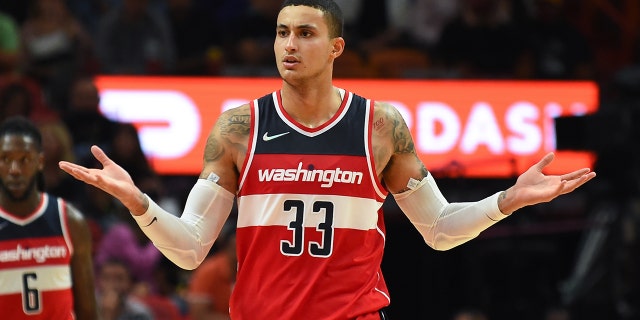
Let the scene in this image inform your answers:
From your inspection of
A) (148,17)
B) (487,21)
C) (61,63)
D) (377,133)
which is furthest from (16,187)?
(487,21)

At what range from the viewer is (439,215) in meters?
5.61

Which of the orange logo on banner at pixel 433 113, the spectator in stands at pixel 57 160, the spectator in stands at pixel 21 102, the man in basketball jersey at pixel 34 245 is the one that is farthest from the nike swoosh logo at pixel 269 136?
the orange logo on banner at pixel 433 113

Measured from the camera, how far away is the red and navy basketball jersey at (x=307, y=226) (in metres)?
5.28

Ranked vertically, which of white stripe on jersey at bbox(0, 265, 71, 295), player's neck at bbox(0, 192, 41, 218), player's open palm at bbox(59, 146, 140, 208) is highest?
player's open palm at bbox(59, 146, 140, 208)

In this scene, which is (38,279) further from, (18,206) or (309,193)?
(309,193)

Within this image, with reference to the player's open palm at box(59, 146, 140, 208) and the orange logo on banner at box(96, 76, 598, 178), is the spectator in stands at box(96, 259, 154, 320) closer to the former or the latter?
the orange logo on banner at box(96, 76, 598, 178)

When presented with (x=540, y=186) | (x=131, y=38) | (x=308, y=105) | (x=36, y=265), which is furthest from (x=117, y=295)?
(x=540, y=186)

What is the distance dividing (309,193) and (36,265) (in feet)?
7.70

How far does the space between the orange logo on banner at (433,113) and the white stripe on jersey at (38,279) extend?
17.2 ft

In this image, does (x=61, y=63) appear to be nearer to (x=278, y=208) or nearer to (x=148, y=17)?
(x=148, y=17)

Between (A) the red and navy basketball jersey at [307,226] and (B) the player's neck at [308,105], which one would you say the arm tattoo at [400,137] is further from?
(B) the player's neck at [308,105]

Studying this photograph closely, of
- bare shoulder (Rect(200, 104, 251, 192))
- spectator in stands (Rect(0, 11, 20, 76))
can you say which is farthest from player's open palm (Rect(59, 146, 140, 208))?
spectator in stands (Rect(0, 11, 20, 76))

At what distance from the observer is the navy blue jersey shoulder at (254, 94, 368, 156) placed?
541 cm

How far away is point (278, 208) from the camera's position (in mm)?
5320
